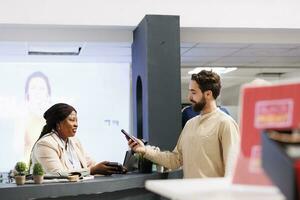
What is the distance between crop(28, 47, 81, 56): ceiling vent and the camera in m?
6.78

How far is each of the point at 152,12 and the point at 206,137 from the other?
9.06 feet

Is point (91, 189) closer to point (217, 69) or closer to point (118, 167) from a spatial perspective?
point (118, 167)

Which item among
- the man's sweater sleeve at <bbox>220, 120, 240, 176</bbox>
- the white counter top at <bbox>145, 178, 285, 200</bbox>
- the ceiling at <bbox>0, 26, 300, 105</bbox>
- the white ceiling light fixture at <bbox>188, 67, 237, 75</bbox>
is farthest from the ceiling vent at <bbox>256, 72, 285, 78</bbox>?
the white counter top at <bbox>145, 178, 285, 200</bbox>

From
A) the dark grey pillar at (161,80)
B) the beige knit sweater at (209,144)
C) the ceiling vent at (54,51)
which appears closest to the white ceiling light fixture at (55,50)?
the ceiling vent at (54,51)

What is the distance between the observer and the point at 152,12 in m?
5.52

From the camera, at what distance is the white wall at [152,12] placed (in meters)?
5.35

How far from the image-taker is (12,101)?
8156 millimetres

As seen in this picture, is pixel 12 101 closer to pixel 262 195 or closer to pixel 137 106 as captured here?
pixel 137 106

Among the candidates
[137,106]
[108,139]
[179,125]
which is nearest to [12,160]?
[108,139]

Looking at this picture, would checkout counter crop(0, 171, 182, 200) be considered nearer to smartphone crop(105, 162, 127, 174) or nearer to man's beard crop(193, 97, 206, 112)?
smartphone crop(105, 162, 127, 174)

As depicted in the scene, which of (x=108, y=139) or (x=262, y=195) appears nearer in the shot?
(x=262, y=195)

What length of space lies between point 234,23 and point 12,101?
4.32 metres

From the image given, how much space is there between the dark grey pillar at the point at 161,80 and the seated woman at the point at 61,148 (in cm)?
133

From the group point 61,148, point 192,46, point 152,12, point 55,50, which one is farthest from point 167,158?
point 55,50
